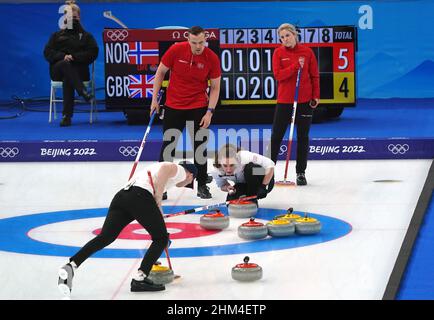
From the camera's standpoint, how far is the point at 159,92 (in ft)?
31.3

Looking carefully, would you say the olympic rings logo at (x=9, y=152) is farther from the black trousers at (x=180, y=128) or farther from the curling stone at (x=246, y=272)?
the curling stone at (x=246, y=272)

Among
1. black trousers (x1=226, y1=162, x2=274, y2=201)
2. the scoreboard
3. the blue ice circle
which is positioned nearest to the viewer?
the blue ice circle

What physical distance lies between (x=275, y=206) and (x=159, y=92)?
58.3 inches

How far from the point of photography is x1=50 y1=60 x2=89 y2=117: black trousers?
1388 cm

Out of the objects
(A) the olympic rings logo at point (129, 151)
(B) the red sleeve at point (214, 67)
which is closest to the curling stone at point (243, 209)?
(B) the red sleeve at point (214, 67)

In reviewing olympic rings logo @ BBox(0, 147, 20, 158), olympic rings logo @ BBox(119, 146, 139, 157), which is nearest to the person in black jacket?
olympic rings logo @ BBox(0, 147, 20, 158)

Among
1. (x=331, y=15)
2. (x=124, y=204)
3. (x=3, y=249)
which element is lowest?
(x=3, y=249)

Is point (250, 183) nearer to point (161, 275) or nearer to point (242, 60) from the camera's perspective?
point (161, 275)

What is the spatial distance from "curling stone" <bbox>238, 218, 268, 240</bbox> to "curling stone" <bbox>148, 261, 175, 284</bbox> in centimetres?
133

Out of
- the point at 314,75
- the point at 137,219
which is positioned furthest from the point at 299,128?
the point at 137,219

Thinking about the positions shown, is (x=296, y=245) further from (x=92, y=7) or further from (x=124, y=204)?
(x=92, y=7)

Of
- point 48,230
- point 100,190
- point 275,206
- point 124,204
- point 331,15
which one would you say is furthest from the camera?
point 331,15

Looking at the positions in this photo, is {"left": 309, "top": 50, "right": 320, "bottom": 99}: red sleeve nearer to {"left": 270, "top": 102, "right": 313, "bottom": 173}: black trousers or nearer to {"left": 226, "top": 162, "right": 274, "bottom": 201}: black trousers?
{"left": 270, "top": 102, "right": 313, "bottom": 173}: black trousers
